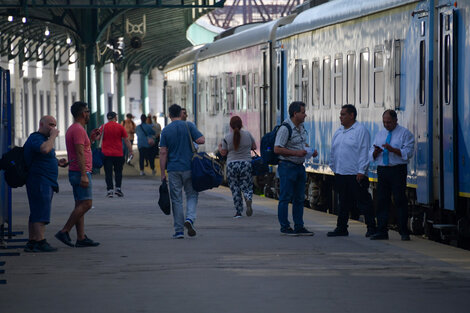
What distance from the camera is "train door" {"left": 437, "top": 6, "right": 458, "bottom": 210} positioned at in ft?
44.8

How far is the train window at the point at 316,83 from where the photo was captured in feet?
67.1

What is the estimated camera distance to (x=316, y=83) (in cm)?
2056

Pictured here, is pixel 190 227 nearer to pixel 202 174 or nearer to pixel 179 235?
pixel 179 235

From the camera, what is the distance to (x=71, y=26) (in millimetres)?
37531

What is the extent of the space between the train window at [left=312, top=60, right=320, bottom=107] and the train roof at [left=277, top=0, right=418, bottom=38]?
2.04 ft

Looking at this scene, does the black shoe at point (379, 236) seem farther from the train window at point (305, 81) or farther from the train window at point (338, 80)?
the train window at point (305, 81)

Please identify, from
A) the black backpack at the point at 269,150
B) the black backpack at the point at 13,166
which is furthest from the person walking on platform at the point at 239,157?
the black backpack at the point at 13,166

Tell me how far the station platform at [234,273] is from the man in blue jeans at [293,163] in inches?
10.4

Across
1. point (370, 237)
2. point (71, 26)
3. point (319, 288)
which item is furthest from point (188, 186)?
point (71, 26)

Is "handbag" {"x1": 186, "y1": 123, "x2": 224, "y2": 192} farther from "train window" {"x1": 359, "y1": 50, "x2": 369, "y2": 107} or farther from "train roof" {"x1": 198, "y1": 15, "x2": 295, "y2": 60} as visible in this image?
"train roof" {"x1": 198, "y1": 15, "x2": 295, "y2": 60}

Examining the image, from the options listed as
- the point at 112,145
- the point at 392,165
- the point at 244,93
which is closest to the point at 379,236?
the point at 392,165

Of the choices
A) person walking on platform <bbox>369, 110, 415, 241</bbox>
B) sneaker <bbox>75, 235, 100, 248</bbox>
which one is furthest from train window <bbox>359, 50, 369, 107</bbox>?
sneaker <bbox>75, 235, 100, 248</bbox>

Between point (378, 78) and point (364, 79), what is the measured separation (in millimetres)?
774

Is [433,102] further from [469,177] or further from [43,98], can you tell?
[43,98]
